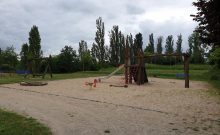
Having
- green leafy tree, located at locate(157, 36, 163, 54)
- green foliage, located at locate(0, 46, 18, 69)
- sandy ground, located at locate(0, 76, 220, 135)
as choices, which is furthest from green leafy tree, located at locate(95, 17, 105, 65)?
sandy ground, located at locate(0, 76, 220, 135)

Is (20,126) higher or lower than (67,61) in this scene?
lower

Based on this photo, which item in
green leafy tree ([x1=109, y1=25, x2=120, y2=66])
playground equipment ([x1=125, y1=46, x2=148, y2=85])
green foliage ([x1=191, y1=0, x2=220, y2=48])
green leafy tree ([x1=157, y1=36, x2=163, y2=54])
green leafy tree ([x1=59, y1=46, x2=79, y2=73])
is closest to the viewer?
green foliage ([x1=191, y1=0, x2=220, y2=48])

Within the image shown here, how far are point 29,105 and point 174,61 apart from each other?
5337cm

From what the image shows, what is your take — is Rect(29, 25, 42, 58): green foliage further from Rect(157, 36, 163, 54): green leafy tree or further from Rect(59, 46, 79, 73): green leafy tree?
Rect(157, 36, 163, 54): green leafy tree

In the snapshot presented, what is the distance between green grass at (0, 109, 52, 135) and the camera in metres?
6.60

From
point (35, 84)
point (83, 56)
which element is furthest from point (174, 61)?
point (35, 84)

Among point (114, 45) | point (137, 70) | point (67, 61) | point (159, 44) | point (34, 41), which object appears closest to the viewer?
point (137, 70)

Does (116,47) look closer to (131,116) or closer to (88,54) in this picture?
(88,54)

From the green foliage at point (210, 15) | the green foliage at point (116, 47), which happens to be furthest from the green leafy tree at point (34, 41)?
the green foliage at point (210, 15)

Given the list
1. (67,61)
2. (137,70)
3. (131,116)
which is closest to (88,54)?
(67,61)

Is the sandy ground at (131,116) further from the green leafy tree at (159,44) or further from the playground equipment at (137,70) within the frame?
the green leafy tree at (159,44)

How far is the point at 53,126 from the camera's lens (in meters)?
7.36

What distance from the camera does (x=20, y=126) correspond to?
7238 mm

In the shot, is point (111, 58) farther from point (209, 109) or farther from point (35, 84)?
point (209, 109)
